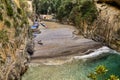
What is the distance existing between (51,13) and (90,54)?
2328 inches

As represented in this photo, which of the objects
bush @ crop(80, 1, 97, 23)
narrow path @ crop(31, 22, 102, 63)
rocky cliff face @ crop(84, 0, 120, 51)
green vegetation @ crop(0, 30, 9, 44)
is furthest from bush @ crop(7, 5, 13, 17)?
bush @ crop(80, 1, 97, 23)

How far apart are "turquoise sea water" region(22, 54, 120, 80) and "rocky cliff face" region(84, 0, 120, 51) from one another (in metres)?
5.70

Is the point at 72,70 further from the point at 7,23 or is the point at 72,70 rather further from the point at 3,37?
the point at 3,37

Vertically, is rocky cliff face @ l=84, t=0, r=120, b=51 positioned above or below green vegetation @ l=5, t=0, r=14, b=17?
below

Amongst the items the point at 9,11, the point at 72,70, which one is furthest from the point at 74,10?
the point at 9,11

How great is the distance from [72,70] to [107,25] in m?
16.5

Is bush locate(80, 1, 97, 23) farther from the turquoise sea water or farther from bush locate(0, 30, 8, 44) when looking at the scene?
bush locate(0, 30, 8, 44)

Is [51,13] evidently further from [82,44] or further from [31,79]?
[31,79]

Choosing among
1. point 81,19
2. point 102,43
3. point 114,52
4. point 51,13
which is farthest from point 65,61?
point 51,13

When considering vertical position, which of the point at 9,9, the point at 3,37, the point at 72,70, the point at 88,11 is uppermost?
the point at 9,9

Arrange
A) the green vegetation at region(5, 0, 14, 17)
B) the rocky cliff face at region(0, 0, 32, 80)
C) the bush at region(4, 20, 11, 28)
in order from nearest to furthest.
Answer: the rocky cliff face at region(0, 0, 32, 80) < the bush at region(4, 20, 11, 28) < the green vegetation at region(5, 0, 14, 17)

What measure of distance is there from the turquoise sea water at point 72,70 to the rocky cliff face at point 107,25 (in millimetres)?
5702

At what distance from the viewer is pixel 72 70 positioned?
3172 cm

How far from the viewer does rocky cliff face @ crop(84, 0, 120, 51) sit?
42.4 metres
